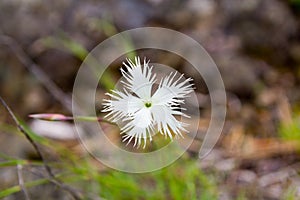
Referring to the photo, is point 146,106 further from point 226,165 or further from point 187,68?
point 187,68

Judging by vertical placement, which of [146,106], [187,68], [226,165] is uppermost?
[187,68]

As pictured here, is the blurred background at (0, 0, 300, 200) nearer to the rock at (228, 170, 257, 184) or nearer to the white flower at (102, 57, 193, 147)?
the rock at (228, 170, 257, 184)

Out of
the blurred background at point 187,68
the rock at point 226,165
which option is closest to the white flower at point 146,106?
the rock at point 226,165

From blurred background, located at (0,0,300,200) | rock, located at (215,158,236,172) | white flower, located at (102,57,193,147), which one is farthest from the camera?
blurred background, located at (0,0,300,200)

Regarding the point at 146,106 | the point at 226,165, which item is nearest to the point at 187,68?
the point at 226,165

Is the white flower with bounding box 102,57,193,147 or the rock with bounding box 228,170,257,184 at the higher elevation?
the rock with bounding box 228,170,257,184

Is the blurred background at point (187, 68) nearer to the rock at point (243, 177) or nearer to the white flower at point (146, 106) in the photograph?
the rock at point (243, 177)

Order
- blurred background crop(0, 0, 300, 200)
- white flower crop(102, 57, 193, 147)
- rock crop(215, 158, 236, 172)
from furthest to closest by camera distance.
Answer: blurred background crop(0, 0, 300, 200) → rock crop(215, 158, 236, 172) → white flower crop(102, 57, 193, 147)

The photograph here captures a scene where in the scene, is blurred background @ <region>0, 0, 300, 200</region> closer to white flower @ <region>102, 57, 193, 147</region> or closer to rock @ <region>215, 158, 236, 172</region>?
rock @ <region>215, 158, 236, 172</region>

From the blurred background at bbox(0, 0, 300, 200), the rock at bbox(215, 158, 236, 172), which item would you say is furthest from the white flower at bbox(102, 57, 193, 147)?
the blurred background at bbox(0, 0, 300, 200)

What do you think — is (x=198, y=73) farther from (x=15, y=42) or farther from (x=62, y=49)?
(x=15, y=42)

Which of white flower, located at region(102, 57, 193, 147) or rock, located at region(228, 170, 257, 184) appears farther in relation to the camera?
rock, located at region(228, 170, 257, 184)

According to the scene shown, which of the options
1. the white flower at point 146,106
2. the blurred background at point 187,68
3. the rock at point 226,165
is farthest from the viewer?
the blurred background at point 187,68
